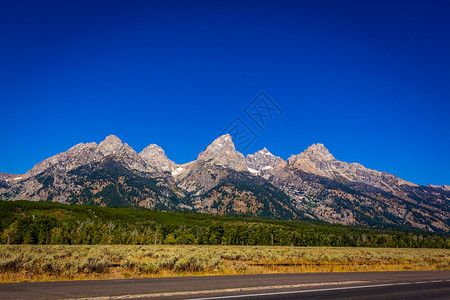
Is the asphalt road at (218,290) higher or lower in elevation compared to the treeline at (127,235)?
higher

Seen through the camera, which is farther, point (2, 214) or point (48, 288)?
point (2, 214)

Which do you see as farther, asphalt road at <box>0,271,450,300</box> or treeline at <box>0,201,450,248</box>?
treeline at <box>0,201,450,248</box>

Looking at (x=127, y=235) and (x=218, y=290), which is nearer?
(x=218, y=290)

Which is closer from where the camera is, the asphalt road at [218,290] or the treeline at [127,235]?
the asphalt road at [218,290]

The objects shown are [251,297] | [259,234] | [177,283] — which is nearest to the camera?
[251,297]

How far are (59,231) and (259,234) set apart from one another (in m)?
96.6

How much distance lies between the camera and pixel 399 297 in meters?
15.8

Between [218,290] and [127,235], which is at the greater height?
[218,290]

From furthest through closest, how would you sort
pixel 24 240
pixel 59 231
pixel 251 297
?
pixel 59 231 < pixel 24 240 < pixel 251 297

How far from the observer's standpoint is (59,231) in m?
111

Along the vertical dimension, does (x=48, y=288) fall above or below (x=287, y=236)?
above

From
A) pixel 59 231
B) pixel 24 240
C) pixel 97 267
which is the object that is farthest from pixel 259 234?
pixel 97 267

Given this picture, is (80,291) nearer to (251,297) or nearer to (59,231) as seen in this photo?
(251,297)

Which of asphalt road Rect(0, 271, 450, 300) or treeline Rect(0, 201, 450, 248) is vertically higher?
asphalt road Rect(0, 271, 450, 300)
